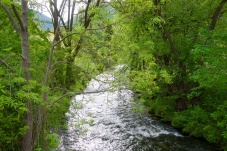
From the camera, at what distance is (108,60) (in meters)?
7.26

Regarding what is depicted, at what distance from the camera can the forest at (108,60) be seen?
5.88 metres

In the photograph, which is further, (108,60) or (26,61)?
(108,60)

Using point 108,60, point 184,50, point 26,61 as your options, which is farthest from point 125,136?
point 26,61

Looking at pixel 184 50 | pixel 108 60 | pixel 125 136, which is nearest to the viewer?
pixel 108 60

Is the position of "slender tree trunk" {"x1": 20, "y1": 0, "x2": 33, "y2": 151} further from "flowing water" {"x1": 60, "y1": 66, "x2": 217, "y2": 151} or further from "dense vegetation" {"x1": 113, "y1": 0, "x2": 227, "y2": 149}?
"dense vegetation" {"x1": 113, "y1": 0, "x2": 227, "y2": 149}

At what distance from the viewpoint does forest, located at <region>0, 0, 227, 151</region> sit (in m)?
5.88

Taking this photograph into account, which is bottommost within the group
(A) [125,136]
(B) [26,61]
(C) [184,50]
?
(A) [125,136]

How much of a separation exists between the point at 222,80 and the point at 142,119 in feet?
25.5

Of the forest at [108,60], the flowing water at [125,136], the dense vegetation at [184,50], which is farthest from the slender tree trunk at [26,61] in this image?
the dense vegetation at [184,50]

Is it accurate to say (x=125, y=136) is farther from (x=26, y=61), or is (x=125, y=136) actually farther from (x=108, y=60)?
(x=26, y=61)

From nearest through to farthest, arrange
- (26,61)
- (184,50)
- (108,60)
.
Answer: (26,61) < (108,60) < (184,50)

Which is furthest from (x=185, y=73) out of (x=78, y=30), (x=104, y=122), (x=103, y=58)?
(x=78, y=30)

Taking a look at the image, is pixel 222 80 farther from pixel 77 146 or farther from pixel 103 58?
pixel 77 146

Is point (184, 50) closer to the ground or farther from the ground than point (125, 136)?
farther from the ground
